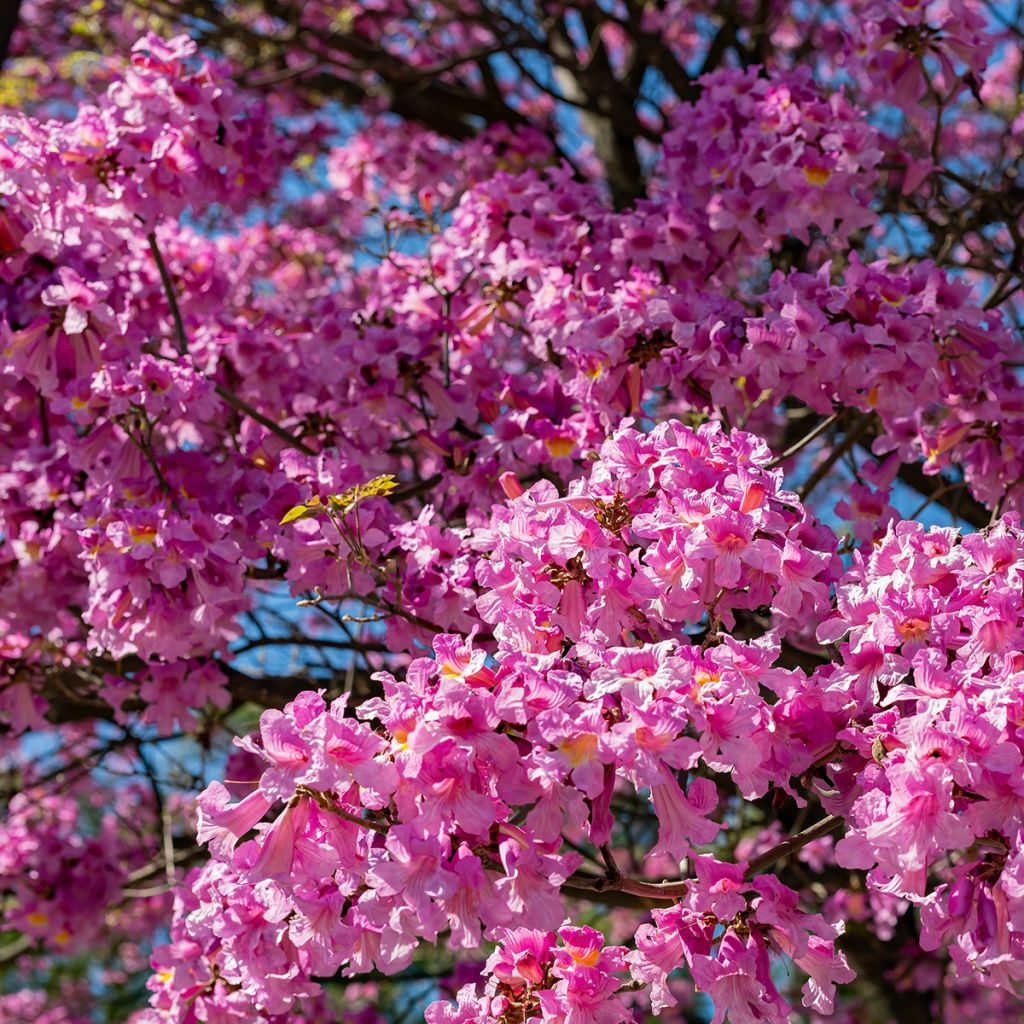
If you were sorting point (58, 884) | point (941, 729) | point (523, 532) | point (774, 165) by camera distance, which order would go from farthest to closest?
point (58, 884) < point (774, 165) < point (523, 532) < point (941, 729)

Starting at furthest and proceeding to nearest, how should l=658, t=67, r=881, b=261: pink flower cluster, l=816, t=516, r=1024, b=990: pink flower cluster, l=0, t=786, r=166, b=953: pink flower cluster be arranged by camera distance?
l=0, t=786, r=166, b=953: pink flower cluster → l=658, t=67, r=881, b=261: pink flower cluster → l=816, t=516, r=1024, b=990: pink flower cluster

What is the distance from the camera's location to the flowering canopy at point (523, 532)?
173cm

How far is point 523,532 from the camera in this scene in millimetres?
2059

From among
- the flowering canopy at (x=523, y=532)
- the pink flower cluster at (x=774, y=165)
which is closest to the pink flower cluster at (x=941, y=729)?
the flowering canopy at (x=523, y=532)

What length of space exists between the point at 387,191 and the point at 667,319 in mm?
3541

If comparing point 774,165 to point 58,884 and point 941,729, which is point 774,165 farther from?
point 58,884

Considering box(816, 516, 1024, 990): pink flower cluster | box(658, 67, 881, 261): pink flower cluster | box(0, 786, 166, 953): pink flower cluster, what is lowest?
box(816, 516, 1024, 990): pink flower cluster

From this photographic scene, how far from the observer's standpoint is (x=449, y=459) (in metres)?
3.12

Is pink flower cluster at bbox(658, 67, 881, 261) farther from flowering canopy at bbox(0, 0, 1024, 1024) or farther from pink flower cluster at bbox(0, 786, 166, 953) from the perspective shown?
pink flower cluster at bbox(0, 786, 166, 953)

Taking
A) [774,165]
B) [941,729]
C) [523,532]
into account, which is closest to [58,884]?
[523,532]

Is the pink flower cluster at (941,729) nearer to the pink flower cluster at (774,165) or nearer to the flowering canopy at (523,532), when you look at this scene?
the flowering canopy at (523,532)

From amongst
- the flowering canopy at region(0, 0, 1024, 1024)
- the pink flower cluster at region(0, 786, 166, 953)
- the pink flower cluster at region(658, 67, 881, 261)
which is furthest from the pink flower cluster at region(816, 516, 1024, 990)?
the pink flower cluster at region(0, 786, 166, 953)

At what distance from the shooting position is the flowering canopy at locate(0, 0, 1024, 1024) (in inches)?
68.1

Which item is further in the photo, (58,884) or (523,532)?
(58,884)
